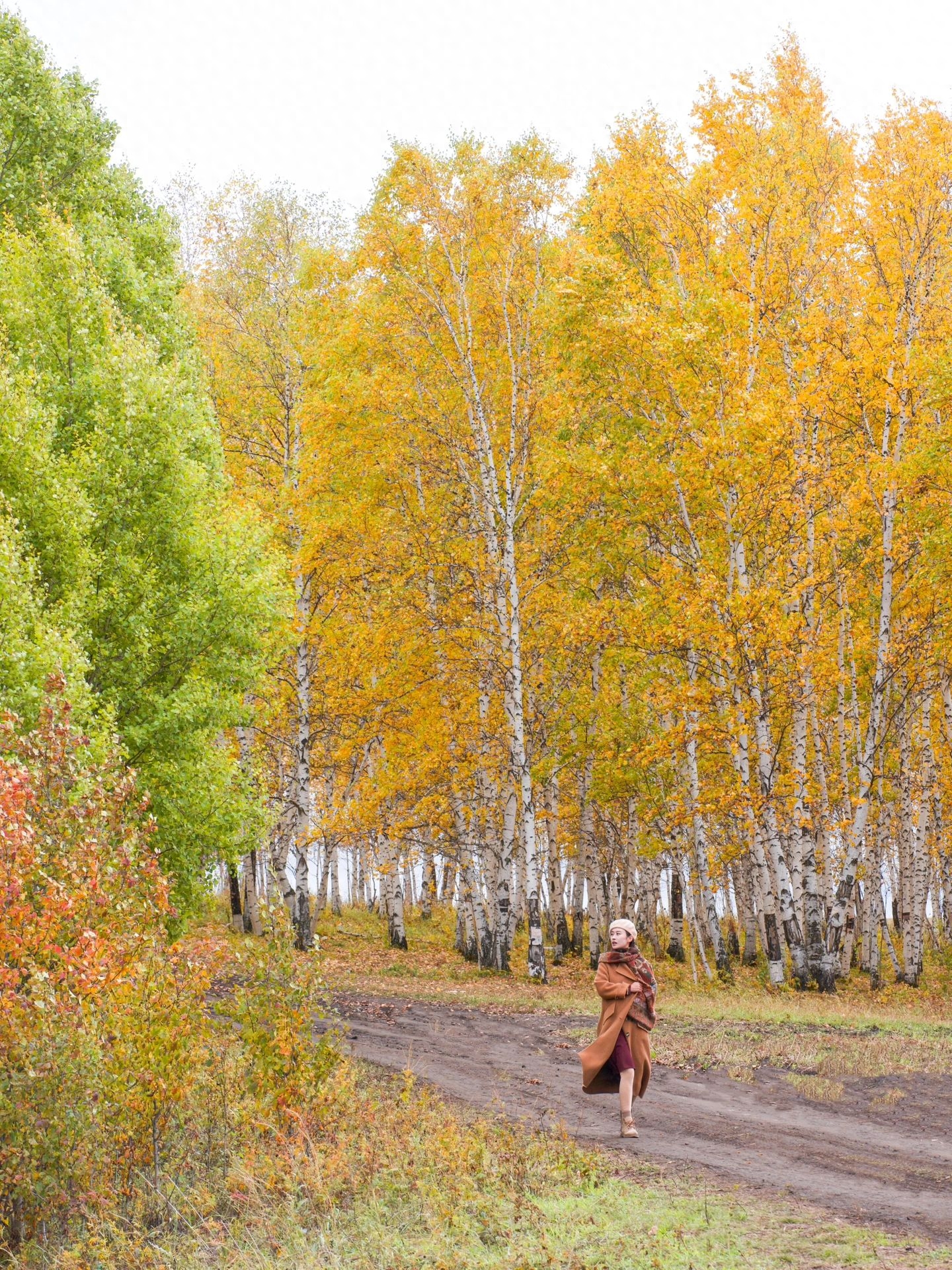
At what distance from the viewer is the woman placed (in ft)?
28.9

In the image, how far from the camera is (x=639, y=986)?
29.1 ft

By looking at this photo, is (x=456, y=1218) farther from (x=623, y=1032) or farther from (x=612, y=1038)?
(x=623, y=1032)

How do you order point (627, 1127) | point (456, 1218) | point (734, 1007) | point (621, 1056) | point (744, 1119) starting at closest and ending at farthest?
1. point (456, 1218)
2. point (627, 1127)
3. point (621, 1056)
4. point (744, 1119)
5. point (734, 1007)

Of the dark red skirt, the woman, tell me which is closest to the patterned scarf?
the woman

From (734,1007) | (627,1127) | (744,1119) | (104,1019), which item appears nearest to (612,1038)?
(627,1127)

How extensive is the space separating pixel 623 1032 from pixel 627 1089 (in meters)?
0.44

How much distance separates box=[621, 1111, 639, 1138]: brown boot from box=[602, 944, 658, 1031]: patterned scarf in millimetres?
698

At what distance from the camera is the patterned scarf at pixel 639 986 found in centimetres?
888

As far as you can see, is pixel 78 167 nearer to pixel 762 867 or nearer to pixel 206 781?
pixel 206 781

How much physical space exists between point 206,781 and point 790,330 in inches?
537

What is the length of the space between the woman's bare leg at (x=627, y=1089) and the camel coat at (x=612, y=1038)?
114 mm

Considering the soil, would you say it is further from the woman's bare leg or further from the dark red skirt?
the dark red skirt

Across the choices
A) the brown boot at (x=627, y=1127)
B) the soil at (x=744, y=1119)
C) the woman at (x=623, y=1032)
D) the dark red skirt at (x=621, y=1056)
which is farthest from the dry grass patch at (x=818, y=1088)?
the dark red skirt at (x=621, y=1056)

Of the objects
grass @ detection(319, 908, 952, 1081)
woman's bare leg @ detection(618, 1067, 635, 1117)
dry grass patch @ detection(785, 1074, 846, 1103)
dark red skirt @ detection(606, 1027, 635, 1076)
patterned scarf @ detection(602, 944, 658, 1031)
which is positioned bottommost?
grass @ detection(319, 908, 952, 1081)
